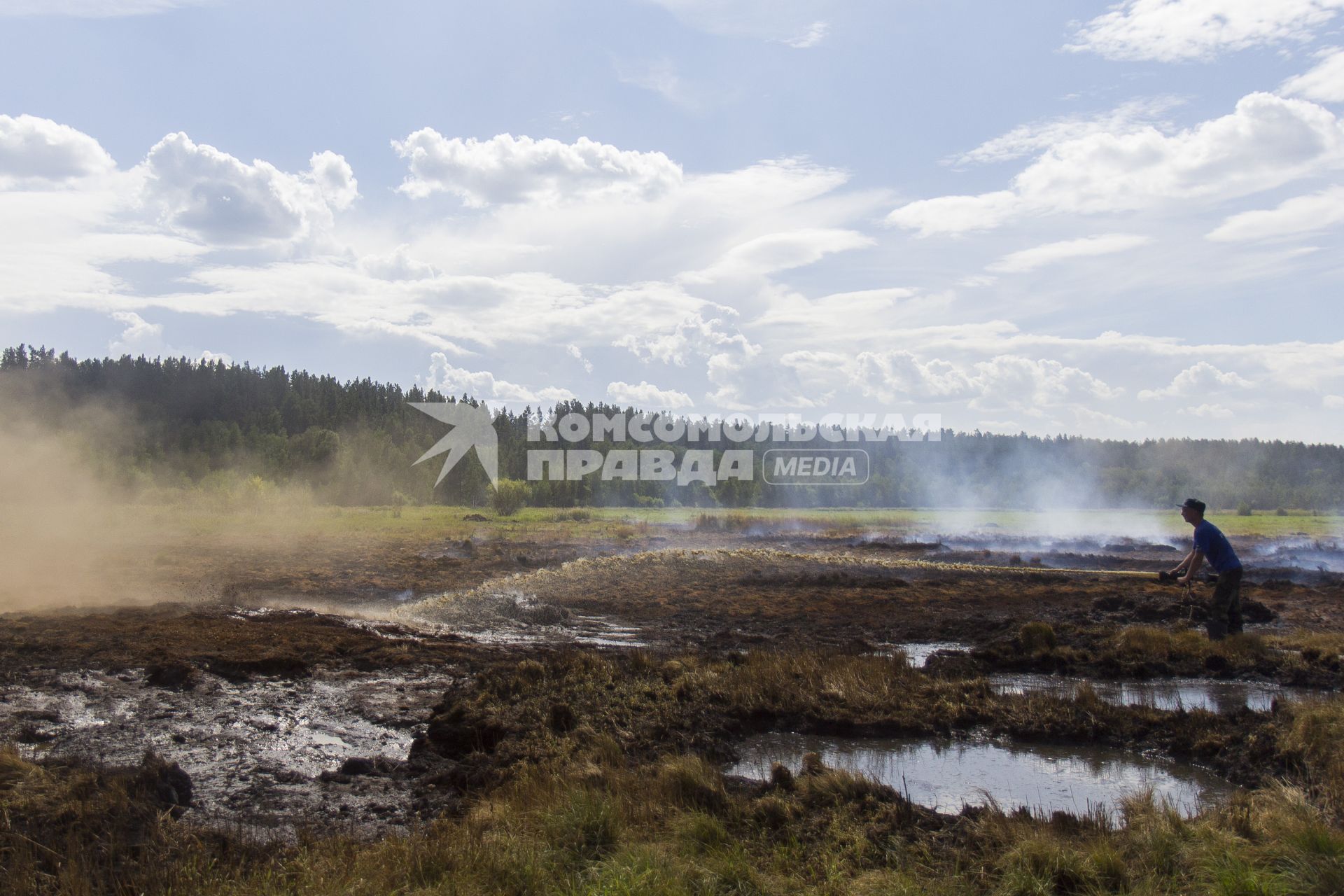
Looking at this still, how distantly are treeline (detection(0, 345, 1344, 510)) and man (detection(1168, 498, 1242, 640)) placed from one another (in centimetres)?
6163

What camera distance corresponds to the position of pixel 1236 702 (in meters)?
10.9

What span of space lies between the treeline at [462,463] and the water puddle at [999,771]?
61.2 metres

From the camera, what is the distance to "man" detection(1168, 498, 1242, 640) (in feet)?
42.8

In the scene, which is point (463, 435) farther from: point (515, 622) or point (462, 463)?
point (515, 622)

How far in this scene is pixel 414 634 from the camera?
1586cm

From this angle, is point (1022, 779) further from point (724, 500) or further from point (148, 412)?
point (148, 412)

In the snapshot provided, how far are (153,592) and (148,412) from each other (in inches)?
3894

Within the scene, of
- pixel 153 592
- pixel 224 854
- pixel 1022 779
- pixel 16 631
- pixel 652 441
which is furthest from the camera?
pixel 652 441

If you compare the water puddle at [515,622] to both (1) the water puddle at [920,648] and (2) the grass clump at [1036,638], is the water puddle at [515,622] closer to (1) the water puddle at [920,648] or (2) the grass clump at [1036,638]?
(1) the water puddle at [920,648]

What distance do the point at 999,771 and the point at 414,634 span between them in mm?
11048

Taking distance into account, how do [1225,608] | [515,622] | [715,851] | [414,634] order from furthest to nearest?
1. [515,622]
2. [414,634]
3. [1225,608]
4. [715,851]

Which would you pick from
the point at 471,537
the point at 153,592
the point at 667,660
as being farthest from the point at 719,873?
the point at 471,537

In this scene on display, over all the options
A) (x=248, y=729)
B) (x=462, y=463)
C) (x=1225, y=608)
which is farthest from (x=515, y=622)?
(x=462, y=463)

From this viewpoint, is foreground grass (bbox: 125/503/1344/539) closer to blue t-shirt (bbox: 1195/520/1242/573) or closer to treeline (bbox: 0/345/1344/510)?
treeline (bbox: 0/345/1344/510)
